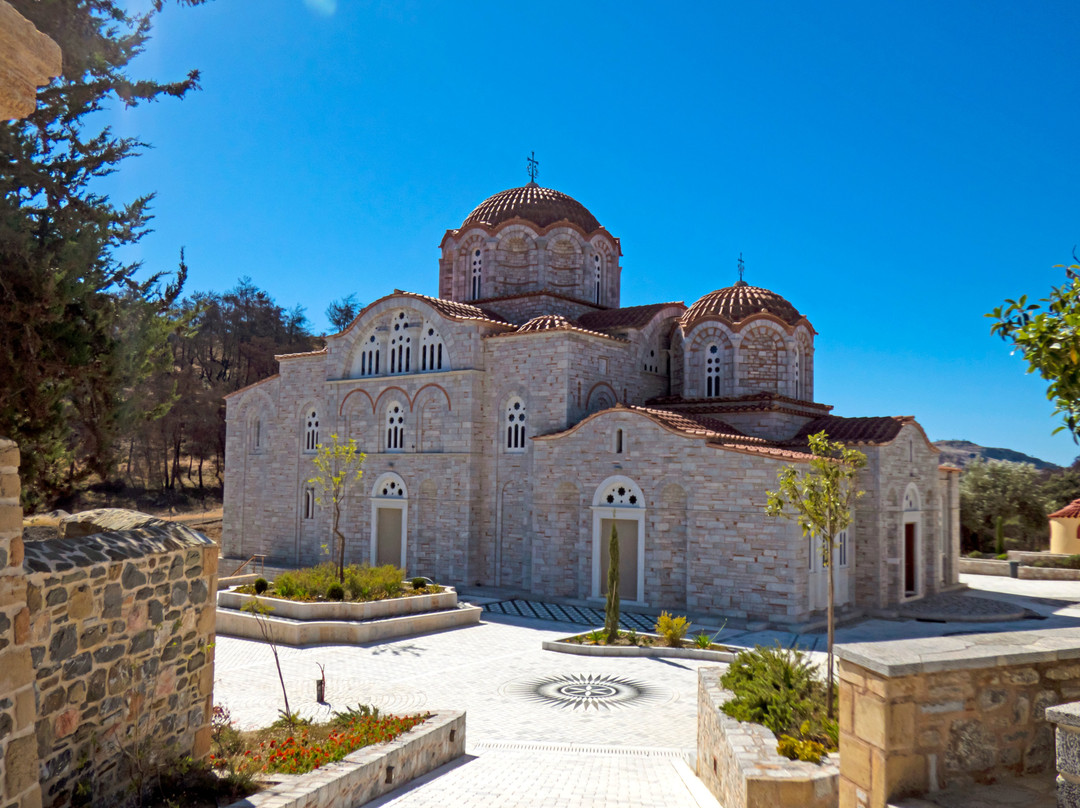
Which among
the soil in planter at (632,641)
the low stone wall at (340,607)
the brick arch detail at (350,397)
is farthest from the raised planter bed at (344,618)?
the brick arch detail at (350,397)

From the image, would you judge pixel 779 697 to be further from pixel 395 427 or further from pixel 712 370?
pixel 395 427

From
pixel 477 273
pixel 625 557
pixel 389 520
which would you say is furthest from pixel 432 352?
pixel 625 557

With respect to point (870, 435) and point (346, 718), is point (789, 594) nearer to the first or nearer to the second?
point (870, 435)

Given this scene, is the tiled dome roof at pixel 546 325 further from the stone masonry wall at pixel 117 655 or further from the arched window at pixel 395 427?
the stone masonry wall at pixel 117 655

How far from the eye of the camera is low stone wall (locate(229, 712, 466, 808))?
20.2 ft

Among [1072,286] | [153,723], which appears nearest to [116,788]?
[153,723]

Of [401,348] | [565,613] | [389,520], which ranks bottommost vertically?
[565,613]

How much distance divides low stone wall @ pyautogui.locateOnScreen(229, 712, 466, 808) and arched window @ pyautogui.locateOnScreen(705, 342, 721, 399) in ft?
48.3

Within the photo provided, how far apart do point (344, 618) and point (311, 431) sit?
1154 cm

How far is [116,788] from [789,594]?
43.8 ft

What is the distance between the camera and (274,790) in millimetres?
6215

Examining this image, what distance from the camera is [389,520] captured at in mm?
23297

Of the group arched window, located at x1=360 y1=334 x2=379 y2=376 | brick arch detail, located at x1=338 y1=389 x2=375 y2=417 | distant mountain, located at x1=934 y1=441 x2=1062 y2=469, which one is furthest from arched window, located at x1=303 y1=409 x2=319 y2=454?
distant mountain, located at x1=934 y1=441 x2=1062 y2=469

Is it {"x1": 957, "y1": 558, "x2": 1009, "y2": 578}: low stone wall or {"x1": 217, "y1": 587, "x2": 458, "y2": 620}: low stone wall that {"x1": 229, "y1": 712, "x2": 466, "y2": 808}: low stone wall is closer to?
{"x1": 217, "y1": 587, "x2": 458, "y2": 620}: low stone wall
